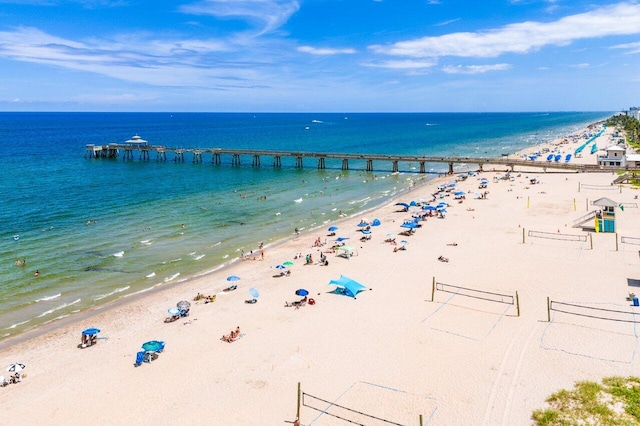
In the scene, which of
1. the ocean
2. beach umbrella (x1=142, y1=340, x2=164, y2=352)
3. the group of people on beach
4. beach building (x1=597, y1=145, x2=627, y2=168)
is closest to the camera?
beach umbrella (x1=142, y1=340, x2=164, y2=352)

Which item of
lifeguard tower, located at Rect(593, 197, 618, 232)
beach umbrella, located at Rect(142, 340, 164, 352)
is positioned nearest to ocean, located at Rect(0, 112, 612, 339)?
beach umbrella, located at Rect(142, 340, 164, 352)

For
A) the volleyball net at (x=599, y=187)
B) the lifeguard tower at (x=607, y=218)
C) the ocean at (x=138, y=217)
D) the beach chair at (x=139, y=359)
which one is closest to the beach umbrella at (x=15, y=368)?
the beach chair at (x=139, y=359)

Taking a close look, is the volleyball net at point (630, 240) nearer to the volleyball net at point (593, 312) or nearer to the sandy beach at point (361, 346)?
the sandy beach at point (361, 346)

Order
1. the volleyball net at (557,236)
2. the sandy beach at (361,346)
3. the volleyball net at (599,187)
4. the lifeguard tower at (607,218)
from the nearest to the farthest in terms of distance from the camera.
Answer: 1. the sandy beach at (361,346)
2. the volleyball net at (557,236)
3. the lifeguard tower at (607,218)
4. the volleyball net at (599,187)

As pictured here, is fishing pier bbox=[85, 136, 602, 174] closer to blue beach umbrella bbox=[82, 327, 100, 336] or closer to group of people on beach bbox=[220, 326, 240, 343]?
group of people on beach bbox=[220, 326, 240, 343]

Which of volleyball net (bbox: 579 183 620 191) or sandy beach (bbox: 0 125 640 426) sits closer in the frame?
sandy beach (bbox: 0 125 640 426)

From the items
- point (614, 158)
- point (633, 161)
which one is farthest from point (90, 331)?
point (614, 158)

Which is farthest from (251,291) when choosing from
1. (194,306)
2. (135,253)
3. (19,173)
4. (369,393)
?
(19,173)
